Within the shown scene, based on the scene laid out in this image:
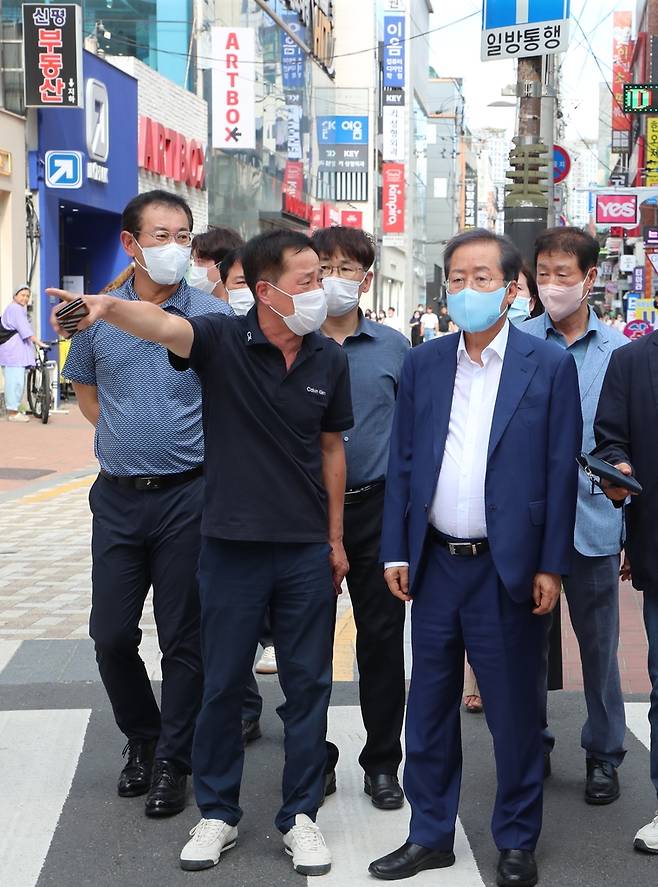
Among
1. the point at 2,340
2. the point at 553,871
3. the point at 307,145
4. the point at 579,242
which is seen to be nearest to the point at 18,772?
the point at 553,871

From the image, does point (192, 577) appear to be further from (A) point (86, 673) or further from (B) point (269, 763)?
(A) point (86, 673)

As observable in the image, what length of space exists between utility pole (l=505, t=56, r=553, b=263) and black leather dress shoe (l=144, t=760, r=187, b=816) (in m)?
9.13

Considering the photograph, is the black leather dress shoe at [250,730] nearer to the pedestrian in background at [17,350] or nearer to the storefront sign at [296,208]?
the pedestrian in background at [17,350]

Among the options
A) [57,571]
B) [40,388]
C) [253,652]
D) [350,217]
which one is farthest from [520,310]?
[350,217]

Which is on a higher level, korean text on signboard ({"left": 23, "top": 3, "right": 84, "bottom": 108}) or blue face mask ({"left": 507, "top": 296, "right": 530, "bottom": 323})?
korean text on signboard ({"left": 23, "top": 3, "right": 84, "bottom": 108})

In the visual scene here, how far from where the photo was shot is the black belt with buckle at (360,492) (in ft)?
16.0

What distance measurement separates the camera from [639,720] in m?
Result: 5.91

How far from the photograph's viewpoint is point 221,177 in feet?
114

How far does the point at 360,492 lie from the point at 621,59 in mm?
96597

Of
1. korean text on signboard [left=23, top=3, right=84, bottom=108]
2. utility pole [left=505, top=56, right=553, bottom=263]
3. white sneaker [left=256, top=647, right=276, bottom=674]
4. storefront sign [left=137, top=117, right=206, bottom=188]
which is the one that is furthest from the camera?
storefront sign [left=137, top=117, right=206, bottom=188]

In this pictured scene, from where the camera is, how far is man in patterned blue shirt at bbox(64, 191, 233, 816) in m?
4.72

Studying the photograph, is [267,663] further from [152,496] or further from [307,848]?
[307,848]

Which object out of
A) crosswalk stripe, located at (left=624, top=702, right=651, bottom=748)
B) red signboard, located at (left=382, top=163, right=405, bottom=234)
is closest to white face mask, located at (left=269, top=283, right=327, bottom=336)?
crosswalk stripe, located at (left=624, top=702, right=651, bottom=748)

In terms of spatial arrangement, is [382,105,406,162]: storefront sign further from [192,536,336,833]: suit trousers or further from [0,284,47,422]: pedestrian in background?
[192,536,336,833]: suit trousers
